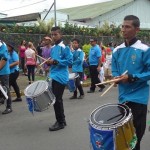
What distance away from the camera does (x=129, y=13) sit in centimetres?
4044

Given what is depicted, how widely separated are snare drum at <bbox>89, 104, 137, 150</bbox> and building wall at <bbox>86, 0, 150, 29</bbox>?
3367 centimetres

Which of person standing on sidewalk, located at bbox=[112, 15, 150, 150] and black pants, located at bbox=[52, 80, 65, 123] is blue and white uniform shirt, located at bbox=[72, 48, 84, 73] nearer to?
black pants, located at bbox=[52, 80, 65, 123]

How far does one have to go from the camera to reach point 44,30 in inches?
752

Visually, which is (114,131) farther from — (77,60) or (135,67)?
(77,60)

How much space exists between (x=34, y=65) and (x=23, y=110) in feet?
17.8

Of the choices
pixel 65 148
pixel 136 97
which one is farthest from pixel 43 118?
pixel 136 97

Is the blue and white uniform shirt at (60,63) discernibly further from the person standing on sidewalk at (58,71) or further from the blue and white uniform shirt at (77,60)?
the blue and white uniform shirt at (77,60)

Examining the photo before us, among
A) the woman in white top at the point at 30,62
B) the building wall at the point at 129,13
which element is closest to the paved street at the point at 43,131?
the woman in white top at the point at 30,62

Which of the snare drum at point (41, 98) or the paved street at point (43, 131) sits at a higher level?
the snare drum at point (41, 98)

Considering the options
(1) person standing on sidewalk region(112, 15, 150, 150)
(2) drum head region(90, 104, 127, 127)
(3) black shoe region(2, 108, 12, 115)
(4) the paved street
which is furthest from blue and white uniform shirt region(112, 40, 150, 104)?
(3) black shoe region(2, 108, 12, 115)

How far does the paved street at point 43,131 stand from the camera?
6043 mm

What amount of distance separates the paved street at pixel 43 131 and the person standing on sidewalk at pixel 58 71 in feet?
0.89

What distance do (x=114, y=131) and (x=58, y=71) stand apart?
3287 millimetres

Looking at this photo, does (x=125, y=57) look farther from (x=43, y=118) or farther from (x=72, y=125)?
(x=43, y=118)
